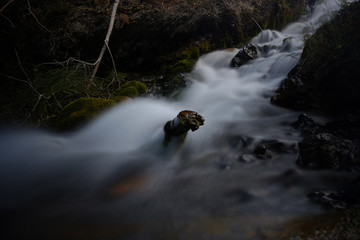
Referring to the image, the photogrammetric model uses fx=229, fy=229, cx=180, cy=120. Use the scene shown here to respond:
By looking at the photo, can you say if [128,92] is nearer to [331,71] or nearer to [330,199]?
[331,71]

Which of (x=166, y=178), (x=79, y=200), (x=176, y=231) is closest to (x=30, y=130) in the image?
(x=79, y=200)

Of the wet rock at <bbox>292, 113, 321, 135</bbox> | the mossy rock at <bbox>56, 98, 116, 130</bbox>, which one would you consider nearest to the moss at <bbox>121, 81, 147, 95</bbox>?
the mossy rock at <bbox>56, 98, 116, 130</bbox>

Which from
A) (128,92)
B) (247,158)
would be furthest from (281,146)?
(128,92)

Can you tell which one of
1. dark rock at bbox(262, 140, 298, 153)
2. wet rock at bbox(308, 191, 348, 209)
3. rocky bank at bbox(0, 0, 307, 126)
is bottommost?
wet rock at bbox(308, 191, 348, 209)

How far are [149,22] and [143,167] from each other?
18.5 feet

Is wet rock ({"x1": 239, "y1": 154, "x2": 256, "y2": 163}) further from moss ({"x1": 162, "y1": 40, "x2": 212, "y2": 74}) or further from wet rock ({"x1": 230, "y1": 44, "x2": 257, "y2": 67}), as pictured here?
wet rock ({"x1": 230, "y1": 44, "x2": 257, "y2": 67})

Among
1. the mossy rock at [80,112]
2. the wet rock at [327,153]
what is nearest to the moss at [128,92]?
the mossy rock at [80,112]

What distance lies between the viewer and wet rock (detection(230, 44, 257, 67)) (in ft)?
23.9

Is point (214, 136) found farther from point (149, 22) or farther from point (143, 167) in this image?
point (149, 22)

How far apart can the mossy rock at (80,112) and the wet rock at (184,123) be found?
4.88ft

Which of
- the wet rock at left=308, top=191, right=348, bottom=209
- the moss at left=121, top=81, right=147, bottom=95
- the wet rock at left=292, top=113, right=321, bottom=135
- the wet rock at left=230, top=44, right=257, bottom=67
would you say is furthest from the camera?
the wet rock at left=230, top=44, right=257, bottom=67

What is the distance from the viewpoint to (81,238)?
1.92 meters

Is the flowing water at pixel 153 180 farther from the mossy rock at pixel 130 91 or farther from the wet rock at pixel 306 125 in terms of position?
the mossy rock at pixel 130 91

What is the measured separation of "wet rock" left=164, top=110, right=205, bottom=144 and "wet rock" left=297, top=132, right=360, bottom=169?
1.32m
